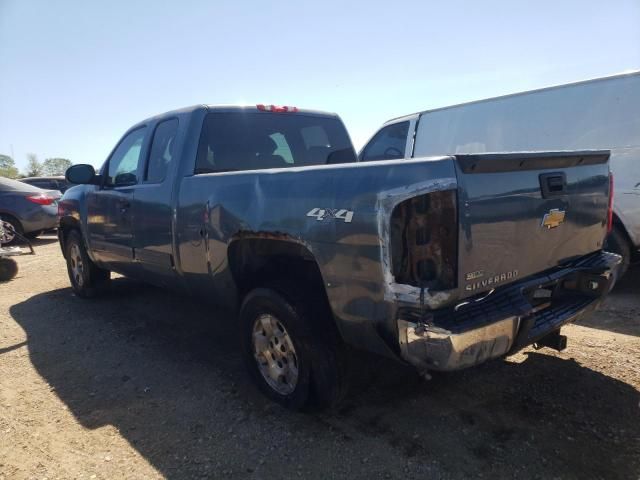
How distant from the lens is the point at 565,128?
214 inches

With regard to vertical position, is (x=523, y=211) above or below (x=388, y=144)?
below

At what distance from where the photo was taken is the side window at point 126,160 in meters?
4.51

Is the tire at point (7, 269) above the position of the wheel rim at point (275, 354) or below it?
below

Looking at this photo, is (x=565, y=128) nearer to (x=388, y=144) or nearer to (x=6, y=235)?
(x=388, y=144)

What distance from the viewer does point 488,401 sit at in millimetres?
2979

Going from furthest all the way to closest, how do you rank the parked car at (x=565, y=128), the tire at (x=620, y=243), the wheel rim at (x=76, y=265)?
the wheel rim at (x=76, y=265), the tire at (x=620, y=243), the parked car at (x=565, y=128)

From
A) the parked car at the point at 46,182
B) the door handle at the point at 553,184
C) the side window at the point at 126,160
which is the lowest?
the parked car at the point at 46,182

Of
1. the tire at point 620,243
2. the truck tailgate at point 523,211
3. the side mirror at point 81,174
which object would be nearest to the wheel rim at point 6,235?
the side mirror at point 81,174

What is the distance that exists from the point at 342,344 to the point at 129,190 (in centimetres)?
269

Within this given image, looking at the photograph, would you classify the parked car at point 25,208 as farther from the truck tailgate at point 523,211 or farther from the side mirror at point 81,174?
the truck tailgate at point 523,211

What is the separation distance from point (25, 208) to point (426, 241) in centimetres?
1118

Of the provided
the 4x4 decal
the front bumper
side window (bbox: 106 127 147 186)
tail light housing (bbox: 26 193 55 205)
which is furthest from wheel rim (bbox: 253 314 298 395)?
tail light housing (bbox: 26 193 55 205)

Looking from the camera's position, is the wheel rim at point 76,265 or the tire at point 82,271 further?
the wheel rim at point 76,265

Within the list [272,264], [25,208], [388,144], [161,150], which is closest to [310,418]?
[272,264]
